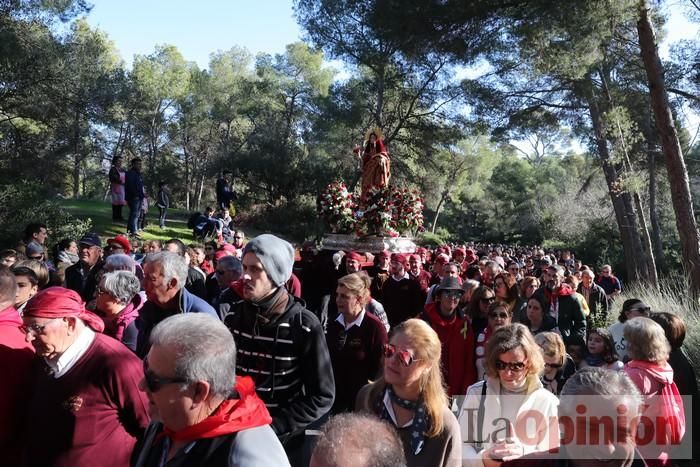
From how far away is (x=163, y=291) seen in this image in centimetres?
350

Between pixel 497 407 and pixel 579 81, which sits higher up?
pixel 579 81

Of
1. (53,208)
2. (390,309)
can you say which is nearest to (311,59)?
(53,208)

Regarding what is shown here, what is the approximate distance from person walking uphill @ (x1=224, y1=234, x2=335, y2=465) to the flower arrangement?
912cm

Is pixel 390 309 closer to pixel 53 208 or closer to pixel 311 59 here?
pixel 53 208

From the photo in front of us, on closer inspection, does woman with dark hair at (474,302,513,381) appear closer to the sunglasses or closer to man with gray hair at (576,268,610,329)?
the sunglasses

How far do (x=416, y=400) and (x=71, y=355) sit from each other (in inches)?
65.2

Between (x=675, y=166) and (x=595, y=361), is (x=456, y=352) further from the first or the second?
(x=675, y=166)

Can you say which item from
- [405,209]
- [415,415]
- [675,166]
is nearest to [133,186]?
[405,209]

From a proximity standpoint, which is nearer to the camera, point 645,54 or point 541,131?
point 645,54

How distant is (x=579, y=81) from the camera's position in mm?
16688

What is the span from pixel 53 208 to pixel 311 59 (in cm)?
2863

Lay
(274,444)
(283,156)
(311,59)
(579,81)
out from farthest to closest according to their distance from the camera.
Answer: (311,59) → (283,156) → (579,81) → (274,444)

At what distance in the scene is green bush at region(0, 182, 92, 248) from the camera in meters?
12.2

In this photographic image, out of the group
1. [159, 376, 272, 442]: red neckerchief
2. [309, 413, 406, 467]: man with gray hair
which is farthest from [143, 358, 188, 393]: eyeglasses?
[309, 413, 406, 467]: man with gray hair
